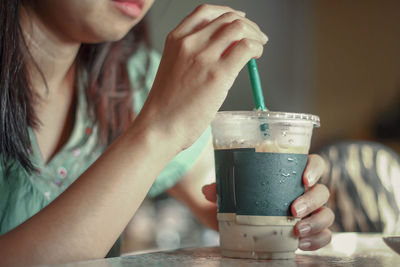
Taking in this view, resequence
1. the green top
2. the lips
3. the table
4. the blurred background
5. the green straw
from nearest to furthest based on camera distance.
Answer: the table → the green straw → the lips → the green top → the blurred background

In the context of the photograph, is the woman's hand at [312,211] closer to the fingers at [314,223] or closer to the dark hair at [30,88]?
the fingers at [314,223]

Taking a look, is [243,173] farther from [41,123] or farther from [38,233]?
[41,123]

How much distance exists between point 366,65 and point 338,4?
0.60 metres

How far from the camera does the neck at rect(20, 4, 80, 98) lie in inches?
43.6

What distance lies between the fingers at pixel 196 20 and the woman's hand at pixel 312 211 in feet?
0.90

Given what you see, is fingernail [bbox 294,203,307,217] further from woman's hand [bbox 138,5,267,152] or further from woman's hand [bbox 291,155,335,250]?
woman's hand [bbox 138,5,267,152]

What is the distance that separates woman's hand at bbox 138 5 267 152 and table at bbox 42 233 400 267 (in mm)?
168

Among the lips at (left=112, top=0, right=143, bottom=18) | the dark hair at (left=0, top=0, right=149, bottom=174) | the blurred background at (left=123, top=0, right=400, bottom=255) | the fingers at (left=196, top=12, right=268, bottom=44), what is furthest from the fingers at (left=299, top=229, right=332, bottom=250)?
the blurred background at (left=123, top=0, right=400, bottom=255)

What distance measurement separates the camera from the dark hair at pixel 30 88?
1020mm

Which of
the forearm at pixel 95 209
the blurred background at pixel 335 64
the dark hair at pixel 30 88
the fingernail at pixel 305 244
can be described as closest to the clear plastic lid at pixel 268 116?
the forearm at pixel 95 209

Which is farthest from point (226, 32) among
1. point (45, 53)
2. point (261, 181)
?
point (45, 53)

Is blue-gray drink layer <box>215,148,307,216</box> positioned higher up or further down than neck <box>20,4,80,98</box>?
further down

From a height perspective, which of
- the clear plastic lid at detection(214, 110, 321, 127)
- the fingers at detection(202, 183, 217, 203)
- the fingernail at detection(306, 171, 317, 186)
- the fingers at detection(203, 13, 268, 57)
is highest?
the fingers at detection(203, 13, 268, 57)

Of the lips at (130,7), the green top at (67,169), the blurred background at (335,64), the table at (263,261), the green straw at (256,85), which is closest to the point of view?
the table at (263,261)
